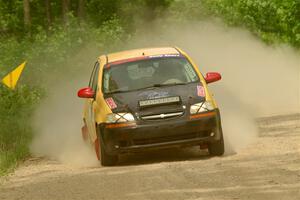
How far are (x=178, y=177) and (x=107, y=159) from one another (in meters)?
2.84

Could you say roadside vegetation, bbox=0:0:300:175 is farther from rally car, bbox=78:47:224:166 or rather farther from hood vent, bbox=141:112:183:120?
hood vent, bbox=141:112:183:120

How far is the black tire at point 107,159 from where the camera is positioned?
48.8 feet

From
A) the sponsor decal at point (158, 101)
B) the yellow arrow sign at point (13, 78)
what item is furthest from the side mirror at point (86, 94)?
the yellow arrow sign at point (13, 78)

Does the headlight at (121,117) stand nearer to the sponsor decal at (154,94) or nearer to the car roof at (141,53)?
the sponsor decal at (154,94)

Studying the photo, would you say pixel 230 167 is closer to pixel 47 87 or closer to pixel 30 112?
pixel 30 112

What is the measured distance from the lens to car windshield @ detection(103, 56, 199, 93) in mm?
15414

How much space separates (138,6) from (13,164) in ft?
119

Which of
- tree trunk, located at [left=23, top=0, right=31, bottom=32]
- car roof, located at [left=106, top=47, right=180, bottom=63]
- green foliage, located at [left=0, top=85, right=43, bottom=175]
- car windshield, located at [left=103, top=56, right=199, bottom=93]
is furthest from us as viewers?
tree trunk, located at [left=23, top=0, right=31, bottom=32]

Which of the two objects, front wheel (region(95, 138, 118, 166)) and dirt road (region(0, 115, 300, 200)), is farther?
front wheel (region(95, 138, 118, 166))

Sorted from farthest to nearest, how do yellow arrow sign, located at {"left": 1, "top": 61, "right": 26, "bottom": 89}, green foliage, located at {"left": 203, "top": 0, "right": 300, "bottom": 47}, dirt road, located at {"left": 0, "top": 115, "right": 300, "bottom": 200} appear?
green foliage, located at {"left": 203, "top": 0, "right": 300, "bottom": 47} → yellow arrow sign, located at {"left": 1, "top": 61, "right": 26, "bottom": 89} → dirt road, located at {"left": 0, "top": 115, "right": 300, "bottom": 200}

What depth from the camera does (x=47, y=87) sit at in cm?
3006

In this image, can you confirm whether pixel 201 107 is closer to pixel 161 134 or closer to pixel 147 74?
pixel 161 134

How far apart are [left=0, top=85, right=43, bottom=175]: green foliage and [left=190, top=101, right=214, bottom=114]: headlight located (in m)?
3.07

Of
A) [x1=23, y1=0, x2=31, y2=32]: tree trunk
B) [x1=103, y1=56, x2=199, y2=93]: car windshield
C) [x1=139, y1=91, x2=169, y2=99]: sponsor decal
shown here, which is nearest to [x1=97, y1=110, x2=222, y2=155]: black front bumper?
[x1=139, y1=91, x2=169, y2=99]: sponsor decal
